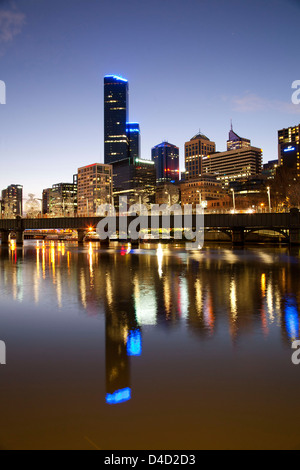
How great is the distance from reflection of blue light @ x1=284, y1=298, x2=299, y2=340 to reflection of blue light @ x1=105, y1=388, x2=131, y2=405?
638 cm

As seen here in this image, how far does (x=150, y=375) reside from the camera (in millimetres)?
8414

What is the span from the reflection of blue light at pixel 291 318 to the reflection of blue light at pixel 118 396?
6385 millimetres

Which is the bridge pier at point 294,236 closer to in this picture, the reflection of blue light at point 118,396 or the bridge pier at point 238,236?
the bridge pier at point 238,236

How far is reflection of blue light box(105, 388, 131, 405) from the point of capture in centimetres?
713

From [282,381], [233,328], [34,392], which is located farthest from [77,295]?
[282,381]

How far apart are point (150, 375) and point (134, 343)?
2.66 meters

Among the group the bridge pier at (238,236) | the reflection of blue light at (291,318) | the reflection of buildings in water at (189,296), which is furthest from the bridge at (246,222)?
the reflection of blue light at (291,318)

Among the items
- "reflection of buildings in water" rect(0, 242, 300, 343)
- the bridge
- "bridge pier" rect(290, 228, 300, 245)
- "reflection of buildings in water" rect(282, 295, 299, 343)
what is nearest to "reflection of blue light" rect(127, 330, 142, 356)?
"reflection of buildings in water" rect(0, 242, 300, 343)

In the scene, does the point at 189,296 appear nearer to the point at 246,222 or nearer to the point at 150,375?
the point at 150,375

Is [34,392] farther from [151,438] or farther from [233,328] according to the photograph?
[233,328]

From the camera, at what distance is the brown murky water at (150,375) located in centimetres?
604

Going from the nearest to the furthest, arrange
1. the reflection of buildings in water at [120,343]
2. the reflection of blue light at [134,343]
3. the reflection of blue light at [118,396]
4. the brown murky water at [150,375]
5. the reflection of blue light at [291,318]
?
the brown murky water at [150,375], the reflection of blue light at [118,396], the reflection of buildings in water at [120,343], the reflection of blue light at [134,343], the reflection of blue light at [291,318]

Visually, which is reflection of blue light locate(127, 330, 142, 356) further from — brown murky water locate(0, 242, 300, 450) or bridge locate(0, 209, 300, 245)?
bridge locate(0, 209, 300, 245)

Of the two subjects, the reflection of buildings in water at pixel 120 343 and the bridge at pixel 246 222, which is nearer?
the reflection of buildings in water at pixel 120 343
